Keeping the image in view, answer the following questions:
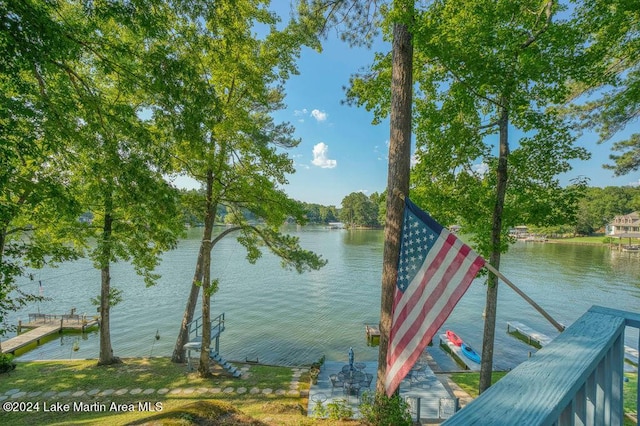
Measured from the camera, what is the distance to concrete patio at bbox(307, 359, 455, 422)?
9.43 meters

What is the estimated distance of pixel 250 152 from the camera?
1038 cm

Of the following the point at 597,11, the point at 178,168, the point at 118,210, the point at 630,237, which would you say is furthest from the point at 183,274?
the point at 630,237

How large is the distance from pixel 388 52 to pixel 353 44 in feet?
3.00

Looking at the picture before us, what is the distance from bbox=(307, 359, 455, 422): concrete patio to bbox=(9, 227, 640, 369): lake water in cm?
428

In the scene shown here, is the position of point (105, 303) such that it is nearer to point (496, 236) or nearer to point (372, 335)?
point (372, 335)

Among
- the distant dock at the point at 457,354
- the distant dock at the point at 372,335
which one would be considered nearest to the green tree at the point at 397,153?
the distant dock at the point at 457,354

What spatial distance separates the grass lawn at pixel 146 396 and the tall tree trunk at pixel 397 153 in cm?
330

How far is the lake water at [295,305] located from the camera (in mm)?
17797

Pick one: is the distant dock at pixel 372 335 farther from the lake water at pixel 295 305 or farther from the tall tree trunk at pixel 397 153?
the tall tree trunk at pixel 397 153

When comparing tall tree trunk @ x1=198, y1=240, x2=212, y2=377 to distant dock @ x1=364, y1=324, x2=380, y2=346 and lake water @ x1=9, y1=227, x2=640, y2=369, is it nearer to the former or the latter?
lake water @ x1=9, y1=227, x2=640, y2=369

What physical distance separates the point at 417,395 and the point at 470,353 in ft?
22.8

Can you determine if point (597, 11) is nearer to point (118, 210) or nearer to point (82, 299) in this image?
point (118, 210)

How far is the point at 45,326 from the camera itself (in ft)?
67.5

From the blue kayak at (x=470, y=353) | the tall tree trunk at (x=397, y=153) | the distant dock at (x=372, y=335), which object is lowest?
the distant dock at (x=372, y=335)
